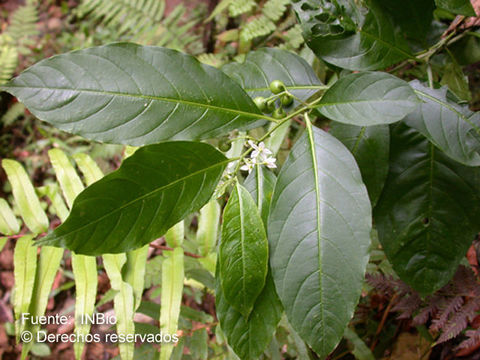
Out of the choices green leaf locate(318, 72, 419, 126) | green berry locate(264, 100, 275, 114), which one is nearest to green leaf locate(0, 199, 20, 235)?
green berry locate(264, 100, 275, 114)

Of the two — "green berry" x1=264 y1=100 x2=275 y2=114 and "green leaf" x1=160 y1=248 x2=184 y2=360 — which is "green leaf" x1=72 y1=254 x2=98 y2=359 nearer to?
"green leaf" x1=160 y1=248 x2=184 y2=360

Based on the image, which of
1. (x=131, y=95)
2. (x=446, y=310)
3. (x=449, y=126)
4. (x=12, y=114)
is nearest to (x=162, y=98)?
(x=131, y=95)

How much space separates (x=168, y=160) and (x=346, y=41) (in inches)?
23.8

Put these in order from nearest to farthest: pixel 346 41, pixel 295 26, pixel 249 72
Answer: pixel 346 41 → pixel 249 72 → pixel 295 26

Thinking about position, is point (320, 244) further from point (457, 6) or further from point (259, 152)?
point (457, 6)

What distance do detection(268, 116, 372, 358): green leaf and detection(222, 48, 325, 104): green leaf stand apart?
358mm

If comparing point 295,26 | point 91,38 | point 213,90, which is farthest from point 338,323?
point 91,38

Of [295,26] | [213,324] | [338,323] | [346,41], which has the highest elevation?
[346,41]

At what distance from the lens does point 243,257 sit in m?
0.84

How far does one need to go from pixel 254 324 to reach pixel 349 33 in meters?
0.82

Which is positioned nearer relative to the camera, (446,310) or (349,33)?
(349,33)

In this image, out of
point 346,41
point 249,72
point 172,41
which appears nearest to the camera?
point 346,41

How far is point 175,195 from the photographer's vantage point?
0.78 m

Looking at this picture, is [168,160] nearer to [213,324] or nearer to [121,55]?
[121,55]
